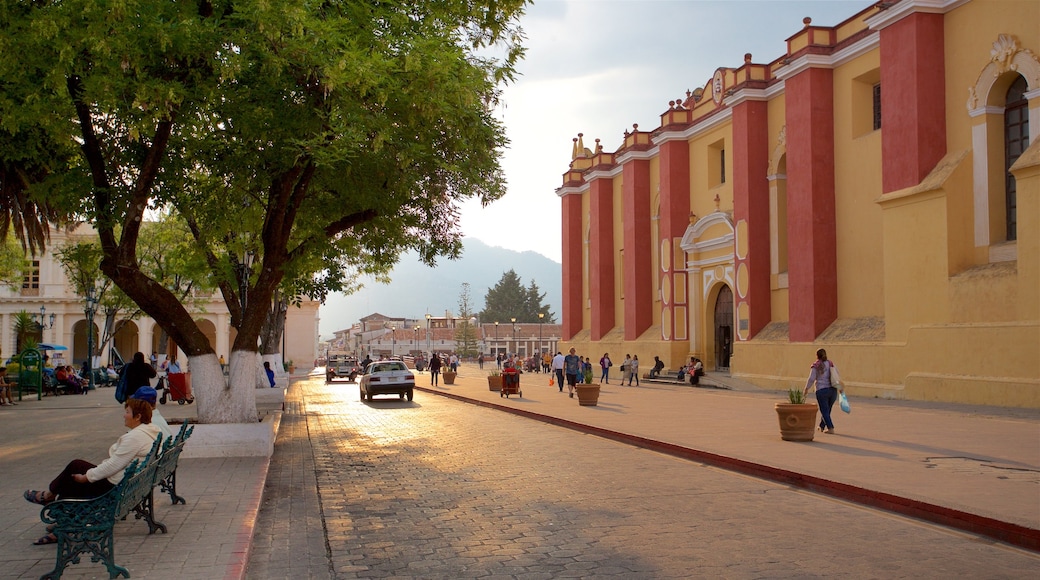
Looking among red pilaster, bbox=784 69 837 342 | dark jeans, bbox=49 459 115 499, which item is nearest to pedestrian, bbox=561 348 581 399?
red pilaster, bbox=784 69 837 342

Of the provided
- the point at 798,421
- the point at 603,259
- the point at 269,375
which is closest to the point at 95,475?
the point at 798,421

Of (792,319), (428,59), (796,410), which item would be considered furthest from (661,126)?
(428,59)

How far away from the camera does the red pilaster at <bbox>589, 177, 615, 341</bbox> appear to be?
49406 millimetres

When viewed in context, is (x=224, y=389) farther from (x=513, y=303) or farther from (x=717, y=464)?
(x=513, y=303)

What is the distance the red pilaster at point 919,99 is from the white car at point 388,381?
16733 millimetres

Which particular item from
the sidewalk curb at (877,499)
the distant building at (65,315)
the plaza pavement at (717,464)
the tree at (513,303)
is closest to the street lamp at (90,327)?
the plaza pavement at (717,464)

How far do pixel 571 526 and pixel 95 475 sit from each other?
402 centimetres

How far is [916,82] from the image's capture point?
24.5 metres

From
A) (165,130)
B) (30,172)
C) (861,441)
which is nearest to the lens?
(165,130)

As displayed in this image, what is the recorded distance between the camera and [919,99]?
2445 centimetres

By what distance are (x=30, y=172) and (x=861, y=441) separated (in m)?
15.4

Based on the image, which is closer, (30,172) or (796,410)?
(796,410)

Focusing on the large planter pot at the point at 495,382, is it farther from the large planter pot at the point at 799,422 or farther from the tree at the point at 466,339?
the tree at the point at 466,339

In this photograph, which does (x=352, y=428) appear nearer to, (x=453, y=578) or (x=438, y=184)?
(x=438, y=184)
